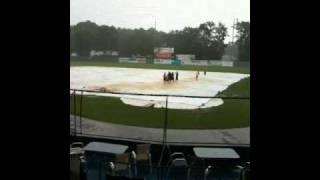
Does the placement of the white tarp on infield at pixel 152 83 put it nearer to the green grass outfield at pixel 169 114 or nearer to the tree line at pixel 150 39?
the green grass outfield at pixel 169 114

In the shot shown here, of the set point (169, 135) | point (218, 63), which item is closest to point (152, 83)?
point (218, 63)

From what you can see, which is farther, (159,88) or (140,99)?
(159,88)

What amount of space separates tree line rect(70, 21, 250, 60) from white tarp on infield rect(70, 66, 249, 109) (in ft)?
4.91

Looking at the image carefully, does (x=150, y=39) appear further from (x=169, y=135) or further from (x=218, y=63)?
(x=169, y=135)

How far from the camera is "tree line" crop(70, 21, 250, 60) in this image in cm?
1248

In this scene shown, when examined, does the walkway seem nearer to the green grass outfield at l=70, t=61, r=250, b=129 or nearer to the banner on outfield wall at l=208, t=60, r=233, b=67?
the green grass outfield at l=70, t=61, r=250, b=129

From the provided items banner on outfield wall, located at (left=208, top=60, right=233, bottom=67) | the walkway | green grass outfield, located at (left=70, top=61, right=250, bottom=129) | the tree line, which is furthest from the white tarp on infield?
the walkway

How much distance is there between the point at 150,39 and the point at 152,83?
11.9 ft

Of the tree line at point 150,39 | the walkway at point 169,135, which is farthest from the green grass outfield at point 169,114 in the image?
the walkway at point 169,135
